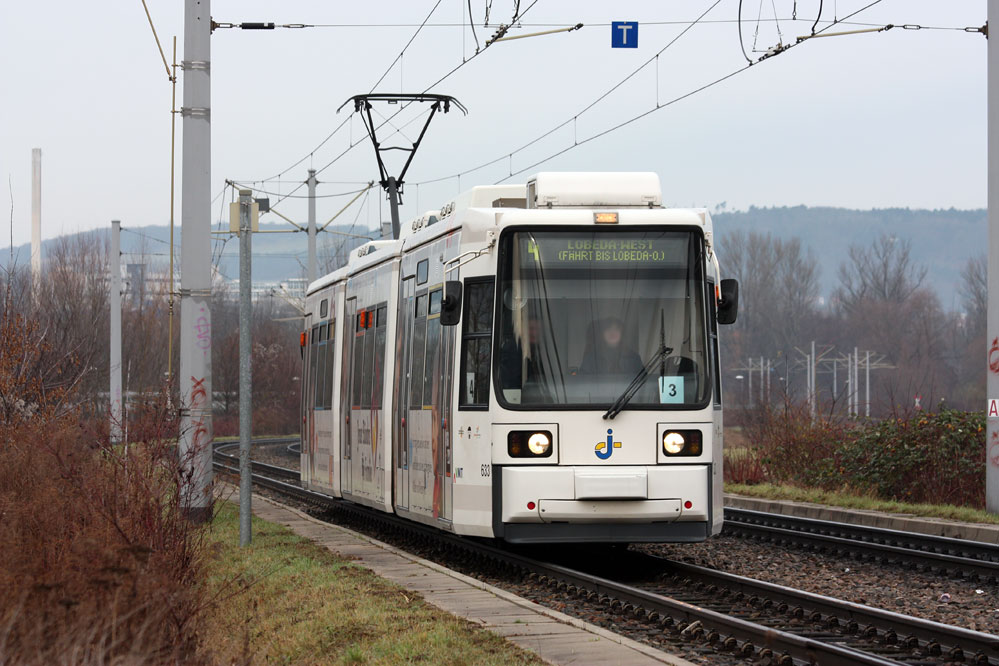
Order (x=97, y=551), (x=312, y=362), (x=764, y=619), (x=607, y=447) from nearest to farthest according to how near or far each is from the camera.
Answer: (x=97, y=551), (x=764, y=619), (x=607, y=447), (x=312, y=362)

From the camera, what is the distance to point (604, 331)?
518 inches

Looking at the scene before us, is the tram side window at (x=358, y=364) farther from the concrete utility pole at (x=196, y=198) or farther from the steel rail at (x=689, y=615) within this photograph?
the steel rail at (x=689, y=615)

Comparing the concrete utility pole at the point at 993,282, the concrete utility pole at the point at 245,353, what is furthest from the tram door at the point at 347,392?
the concrete utility pole at the point at 993,282

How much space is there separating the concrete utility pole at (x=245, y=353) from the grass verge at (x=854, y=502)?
9.21m

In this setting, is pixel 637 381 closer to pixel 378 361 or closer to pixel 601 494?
pixel 601 494

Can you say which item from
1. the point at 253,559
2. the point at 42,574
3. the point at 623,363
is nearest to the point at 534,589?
the point at 623,363

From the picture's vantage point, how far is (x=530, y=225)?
44.1ft

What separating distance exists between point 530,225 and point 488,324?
1027mm

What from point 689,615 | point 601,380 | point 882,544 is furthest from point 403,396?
point 689,615

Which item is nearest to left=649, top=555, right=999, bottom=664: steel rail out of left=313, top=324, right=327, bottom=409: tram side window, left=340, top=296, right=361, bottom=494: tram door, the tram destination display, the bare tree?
the tram destination display

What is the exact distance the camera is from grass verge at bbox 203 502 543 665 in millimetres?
8805

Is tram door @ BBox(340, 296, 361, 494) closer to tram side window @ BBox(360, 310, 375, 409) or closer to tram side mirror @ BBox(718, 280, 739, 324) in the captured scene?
tram side window @ BBox(360, 310, 375, 409)

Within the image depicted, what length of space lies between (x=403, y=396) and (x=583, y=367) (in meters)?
3.57

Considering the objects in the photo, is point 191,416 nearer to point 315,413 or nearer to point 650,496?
point 315,413
